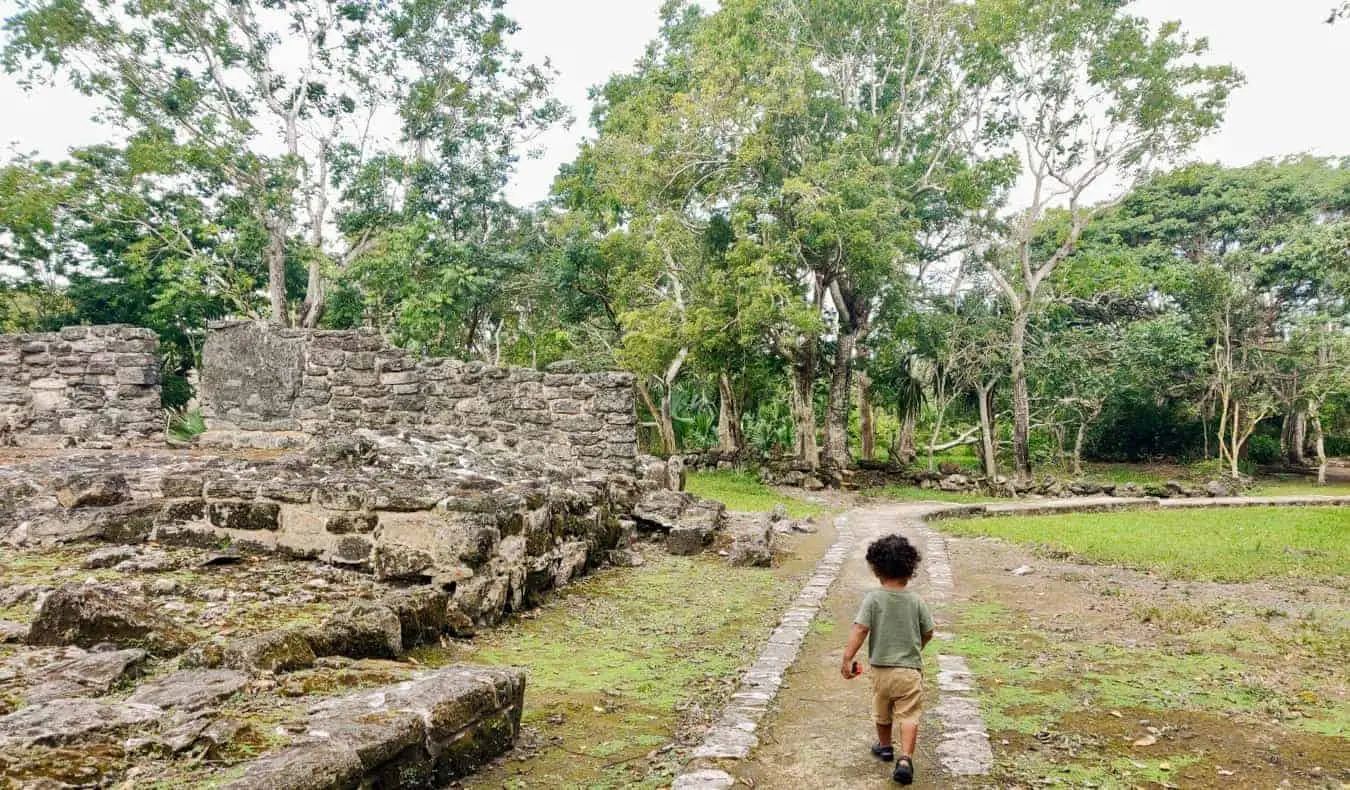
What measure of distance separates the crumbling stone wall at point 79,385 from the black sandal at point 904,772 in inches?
354

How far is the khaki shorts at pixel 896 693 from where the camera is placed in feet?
11.3

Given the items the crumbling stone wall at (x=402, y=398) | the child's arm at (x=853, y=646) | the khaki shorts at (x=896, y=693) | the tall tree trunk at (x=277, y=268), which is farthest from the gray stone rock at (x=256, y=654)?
the tall tree trunk at (x=277, y=268)

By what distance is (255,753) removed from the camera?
2430 mm

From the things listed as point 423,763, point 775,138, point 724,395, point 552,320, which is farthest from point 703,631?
point 552,320

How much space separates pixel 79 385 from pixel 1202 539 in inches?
580

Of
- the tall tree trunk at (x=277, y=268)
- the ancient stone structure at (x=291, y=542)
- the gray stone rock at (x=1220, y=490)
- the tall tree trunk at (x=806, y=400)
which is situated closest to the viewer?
the ancient stone structure at (x=291, y=542)

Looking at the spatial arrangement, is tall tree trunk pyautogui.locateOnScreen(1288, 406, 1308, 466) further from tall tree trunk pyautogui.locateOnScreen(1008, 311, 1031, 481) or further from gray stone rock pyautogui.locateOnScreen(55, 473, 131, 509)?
gray stone rock pyautogui.locateOnScreen(55, 473, 131, 509)

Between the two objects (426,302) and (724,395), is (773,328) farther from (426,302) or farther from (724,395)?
(426,302)

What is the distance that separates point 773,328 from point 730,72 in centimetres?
594

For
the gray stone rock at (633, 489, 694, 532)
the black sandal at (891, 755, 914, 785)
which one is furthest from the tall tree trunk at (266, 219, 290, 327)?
the black sandal at (891, 755, 914, 785)

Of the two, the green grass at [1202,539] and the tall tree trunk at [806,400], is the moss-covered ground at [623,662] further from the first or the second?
the tall tree trunk at [806,400]

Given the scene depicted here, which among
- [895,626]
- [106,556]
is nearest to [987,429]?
[895,626]

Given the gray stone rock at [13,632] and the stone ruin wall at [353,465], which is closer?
the gray stone rock at [13,632]

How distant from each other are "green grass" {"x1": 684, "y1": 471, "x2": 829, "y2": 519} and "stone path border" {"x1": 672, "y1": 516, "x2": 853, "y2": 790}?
25.5 ft
